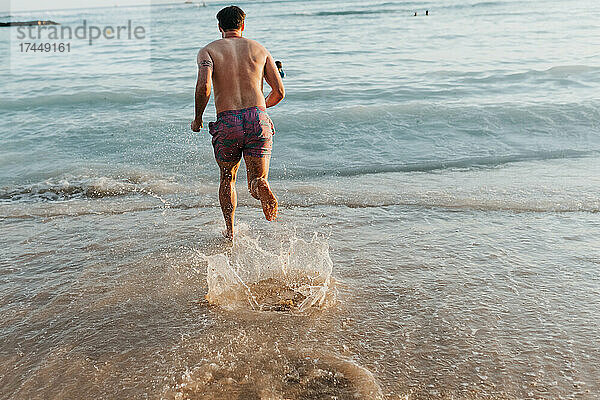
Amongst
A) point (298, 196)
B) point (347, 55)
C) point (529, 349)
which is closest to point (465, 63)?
point (347, 55)

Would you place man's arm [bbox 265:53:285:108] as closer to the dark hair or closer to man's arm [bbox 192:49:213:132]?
the dark hair

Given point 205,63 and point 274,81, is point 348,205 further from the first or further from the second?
point 205,63

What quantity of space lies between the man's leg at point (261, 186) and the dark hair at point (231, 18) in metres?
1.12

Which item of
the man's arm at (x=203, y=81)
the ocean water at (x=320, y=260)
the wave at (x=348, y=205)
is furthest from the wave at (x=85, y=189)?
the man's arm at (x=203, y=81)

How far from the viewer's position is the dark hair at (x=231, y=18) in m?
4.36

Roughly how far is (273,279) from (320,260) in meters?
0.39

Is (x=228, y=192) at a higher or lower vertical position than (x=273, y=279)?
higher

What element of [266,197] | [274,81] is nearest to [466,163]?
[274,81]

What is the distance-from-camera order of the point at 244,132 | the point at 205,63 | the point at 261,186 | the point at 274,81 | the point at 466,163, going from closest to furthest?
1. the point at 261,186
2. the point at 205,63
3. the point at 244,132
4. the point at 274,81
5. the point at 466,163

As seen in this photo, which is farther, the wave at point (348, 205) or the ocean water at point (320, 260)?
the wave at point (348, 205)

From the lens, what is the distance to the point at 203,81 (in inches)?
162

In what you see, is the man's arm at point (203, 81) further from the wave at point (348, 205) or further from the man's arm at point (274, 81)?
the wave at point (348, 205)

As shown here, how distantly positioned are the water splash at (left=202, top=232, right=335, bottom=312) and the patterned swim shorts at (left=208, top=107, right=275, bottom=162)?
0.86 metres

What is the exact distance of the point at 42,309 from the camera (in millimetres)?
3545
